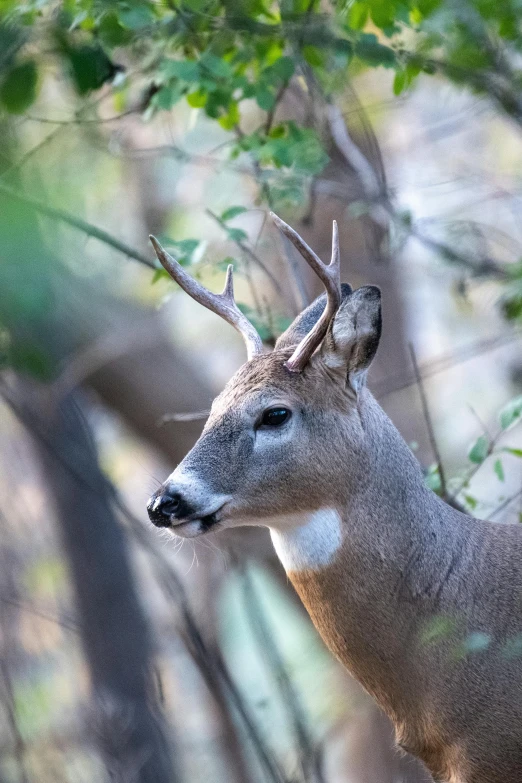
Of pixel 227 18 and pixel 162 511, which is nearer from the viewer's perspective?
pixel 162 511

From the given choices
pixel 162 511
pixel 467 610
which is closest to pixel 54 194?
pixel 162 511

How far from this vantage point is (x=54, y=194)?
245cm

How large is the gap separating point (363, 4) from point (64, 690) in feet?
16.1

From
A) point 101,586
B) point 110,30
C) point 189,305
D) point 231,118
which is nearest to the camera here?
point 110,30

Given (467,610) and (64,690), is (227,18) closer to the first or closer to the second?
(467,610)

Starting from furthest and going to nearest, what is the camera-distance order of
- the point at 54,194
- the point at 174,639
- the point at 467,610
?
the point at 174,639, the point at 467,610, the point at 54,194

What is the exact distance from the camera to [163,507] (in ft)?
11.1

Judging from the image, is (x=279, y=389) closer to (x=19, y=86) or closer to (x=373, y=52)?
(x=19, y=86)

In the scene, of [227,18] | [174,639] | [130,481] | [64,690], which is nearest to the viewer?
[227,18]

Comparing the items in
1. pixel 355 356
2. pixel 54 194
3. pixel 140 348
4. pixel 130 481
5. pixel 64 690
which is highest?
pixel 54 194

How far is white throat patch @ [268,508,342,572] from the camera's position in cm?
361

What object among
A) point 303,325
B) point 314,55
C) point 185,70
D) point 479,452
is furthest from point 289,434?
point 314,55

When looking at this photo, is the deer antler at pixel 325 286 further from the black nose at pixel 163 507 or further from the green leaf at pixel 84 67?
the green leaf at pixel 84 67

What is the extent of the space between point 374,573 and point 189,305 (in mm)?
7253
